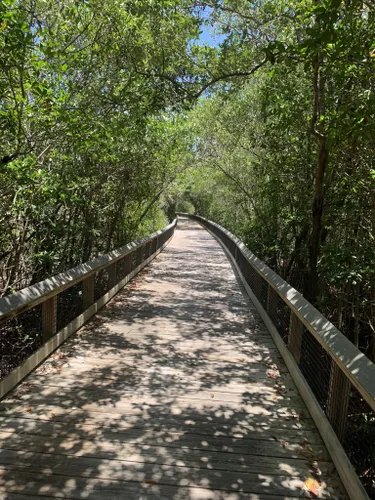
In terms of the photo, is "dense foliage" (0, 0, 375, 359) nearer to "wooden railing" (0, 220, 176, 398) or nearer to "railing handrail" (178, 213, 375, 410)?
"wooden railing" (0, 220, 176, 398)

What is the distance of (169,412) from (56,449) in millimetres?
991

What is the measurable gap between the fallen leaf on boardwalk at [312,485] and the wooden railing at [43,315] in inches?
99.7

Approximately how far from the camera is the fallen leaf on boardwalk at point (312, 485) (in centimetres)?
260

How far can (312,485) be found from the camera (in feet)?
8.72

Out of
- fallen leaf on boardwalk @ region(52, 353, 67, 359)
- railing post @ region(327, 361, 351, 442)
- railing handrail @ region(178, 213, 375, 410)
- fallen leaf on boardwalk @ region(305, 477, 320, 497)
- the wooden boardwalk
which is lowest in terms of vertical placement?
fallen leaf on boardwalk @ region(305, 477, 320, 497)

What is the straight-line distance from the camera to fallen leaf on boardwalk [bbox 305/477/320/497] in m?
2.60

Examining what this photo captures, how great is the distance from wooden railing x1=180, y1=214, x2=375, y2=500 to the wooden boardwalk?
0.47ft

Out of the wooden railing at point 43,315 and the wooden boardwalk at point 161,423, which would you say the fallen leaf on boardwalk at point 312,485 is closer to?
the wooden boardwalk at point 161,423

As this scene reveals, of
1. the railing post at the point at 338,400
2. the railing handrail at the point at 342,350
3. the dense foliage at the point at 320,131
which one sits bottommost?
the railing post at the point at 338,400

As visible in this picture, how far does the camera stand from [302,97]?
22.4 feet

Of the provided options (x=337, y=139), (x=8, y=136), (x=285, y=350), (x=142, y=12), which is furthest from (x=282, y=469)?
(x=142, y=12)

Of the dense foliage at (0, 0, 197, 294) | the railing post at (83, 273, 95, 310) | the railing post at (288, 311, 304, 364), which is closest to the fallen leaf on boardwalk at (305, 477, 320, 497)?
the railing post at (288, 311, 304, 364)

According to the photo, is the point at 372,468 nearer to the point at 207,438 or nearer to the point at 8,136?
the point at 207,438

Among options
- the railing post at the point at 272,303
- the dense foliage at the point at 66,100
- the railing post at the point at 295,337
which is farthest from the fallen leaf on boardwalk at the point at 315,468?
the dense foliage at the point at 66,100
